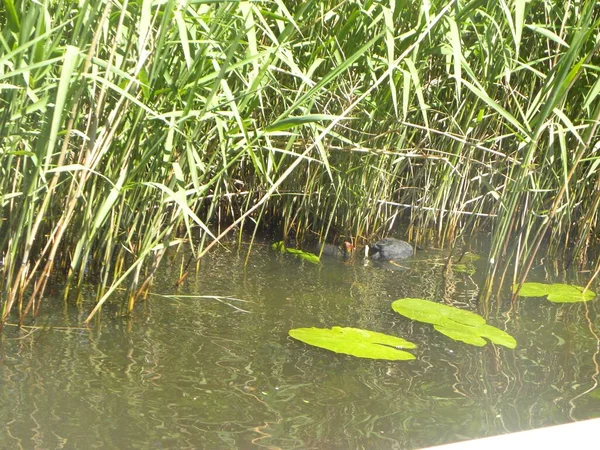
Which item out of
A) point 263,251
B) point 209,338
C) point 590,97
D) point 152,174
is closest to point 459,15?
point 590,97

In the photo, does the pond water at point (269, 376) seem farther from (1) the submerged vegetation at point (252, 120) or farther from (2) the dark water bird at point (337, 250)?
(2) the dark water bird at point (337, 250)

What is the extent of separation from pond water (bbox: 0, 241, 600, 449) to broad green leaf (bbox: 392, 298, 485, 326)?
0.04m

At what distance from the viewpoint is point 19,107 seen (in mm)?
2270

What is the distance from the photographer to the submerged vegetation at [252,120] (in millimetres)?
2283

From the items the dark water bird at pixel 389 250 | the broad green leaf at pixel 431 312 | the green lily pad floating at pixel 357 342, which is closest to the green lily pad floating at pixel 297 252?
the dark water bird at pixel 389 250

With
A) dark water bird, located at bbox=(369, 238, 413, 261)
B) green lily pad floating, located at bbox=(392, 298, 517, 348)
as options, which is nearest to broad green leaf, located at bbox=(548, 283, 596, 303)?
green lily pad floating, located at bbox=(392, 298, 517, 348)

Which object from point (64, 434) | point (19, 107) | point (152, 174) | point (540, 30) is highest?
point (540, 30)

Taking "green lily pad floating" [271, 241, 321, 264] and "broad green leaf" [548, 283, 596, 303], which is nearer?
"broad green leaf" [548, 283, 596, 303]

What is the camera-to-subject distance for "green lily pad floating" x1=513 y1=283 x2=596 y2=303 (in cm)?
343

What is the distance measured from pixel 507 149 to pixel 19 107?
2.67 meters

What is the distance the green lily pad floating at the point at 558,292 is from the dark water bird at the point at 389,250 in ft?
2.18

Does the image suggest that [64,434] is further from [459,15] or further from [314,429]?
[459,15]

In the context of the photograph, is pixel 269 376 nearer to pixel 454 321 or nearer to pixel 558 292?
pixel 454 321

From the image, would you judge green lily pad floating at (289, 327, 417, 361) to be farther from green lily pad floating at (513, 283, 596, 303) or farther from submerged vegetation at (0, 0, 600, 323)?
green lily pad floating at (513, 283, 596, 303)
